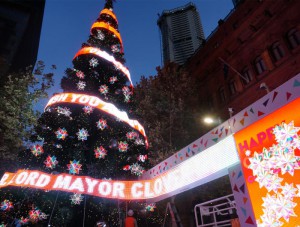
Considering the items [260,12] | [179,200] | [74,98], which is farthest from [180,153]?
[260,12]

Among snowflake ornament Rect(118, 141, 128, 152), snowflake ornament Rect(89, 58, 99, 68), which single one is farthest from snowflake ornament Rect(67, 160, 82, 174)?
snowflake ornament Rect(89, 58, 99, 68)

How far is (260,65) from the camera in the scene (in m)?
17.0

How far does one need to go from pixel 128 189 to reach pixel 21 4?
153 ft

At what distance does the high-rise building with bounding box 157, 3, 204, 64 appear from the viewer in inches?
1371

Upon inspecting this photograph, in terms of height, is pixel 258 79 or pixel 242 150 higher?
pixel 258 79

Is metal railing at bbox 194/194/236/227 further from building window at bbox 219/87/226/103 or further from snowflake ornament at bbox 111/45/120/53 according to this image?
building window at bbox 219/87/226/103

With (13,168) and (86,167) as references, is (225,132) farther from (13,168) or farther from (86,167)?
(13,168)

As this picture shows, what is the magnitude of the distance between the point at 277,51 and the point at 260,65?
4.72 feet

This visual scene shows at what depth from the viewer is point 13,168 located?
1270 centimetres

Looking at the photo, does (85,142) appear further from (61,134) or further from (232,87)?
(232,87)

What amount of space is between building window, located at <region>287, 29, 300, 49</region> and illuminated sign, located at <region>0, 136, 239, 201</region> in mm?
12469

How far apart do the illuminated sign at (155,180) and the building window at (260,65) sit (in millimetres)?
12511

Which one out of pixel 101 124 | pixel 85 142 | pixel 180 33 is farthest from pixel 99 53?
pixel 180 33

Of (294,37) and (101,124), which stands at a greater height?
(294,37)
